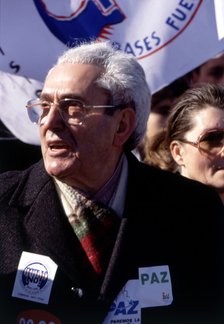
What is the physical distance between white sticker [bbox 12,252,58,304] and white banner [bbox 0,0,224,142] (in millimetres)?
1291

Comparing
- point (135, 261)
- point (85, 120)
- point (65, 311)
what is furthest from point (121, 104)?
point (65, 311)

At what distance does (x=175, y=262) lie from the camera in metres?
3.26

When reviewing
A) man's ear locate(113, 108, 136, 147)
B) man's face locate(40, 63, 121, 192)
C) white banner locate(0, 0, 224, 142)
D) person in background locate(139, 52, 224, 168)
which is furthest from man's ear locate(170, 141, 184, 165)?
man's face locate(40, 63, 121, 192)

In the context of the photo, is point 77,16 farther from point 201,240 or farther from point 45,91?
point 201,240

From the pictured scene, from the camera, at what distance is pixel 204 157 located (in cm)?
387

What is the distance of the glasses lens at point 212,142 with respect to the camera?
3859 millimetres

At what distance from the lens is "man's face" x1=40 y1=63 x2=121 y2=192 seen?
10.6 ft

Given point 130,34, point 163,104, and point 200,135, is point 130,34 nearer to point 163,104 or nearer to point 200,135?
point 163,104

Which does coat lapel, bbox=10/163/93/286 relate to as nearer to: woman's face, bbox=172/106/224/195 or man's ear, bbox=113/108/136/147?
man's ear, bbox=113/108/136/147

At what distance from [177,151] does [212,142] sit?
191 mm

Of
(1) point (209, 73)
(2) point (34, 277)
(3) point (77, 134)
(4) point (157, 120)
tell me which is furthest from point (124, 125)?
(1) point (209, 73)

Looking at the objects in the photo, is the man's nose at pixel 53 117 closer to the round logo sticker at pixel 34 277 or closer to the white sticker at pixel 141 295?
the round logo sticker at pixel 34 277

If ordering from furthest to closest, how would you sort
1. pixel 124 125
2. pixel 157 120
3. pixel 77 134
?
pixel 157 120, pixel 124 125, pixel 77 134

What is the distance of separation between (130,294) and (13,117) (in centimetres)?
145
